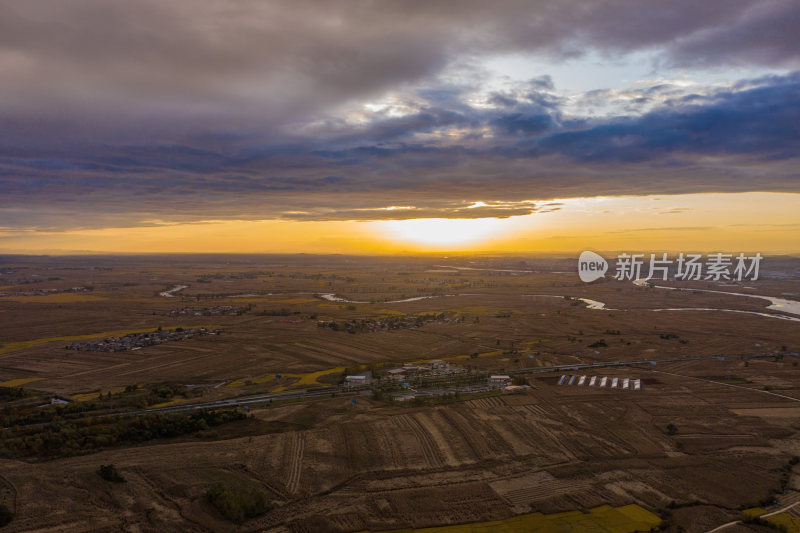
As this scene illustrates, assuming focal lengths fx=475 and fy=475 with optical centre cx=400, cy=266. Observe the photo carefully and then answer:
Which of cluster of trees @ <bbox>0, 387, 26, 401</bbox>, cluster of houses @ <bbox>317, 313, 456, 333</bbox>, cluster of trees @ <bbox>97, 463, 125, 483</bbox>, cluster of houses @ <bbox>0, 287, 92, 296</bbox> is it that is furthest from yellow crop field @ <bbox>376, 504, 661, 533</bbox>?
cluster of houses @ <bbox>0, 287, 92, 296</bbox>

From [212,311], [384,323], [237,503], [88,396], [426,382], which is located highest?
[237,503]

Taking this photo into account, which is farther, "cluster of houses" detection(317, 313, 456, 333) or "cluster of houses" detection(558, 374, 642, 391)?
"cluster of houses" detection(317, 313, 456, 333)

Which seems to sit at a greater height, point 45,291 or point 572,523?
point 572,523

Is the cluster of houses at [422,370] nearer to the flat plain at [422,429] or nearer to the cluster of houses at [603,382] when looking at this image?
the flat plain at [422,429]

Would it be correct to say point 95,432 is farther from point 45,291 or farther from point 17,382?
point 45,291

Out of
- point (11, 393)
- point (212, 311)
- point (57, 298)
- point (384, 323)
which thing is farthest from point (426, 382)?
point (57, 298)

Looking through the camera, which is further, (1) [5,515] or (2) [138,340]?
(2) [138,340]

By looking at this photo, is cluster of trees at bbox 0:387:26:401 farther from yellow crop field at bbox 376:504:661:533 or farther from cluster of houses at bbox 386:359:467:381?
yellow crop field at bbox 376:504:661:533
